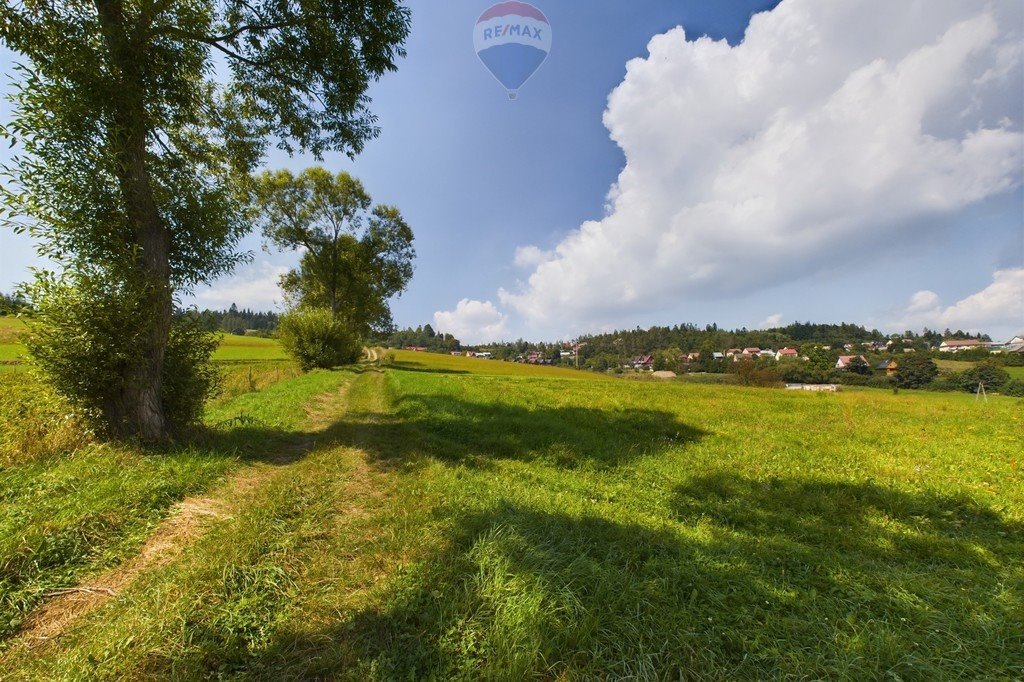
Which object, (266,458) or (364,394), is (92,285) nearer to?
(266,458)

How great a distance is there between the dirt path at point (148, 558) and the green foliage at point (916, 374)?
306 ft

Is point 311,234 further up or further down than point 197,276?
further up

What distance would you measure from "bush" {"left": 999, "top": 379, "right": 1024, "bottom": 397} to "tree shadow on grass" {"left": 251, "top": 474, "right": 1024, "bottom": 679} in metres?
59.7

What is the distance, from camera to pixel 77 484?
499 centimetres

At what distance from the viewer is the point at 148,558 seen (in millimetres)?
3902

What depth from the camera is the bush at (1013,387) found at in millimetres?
40294

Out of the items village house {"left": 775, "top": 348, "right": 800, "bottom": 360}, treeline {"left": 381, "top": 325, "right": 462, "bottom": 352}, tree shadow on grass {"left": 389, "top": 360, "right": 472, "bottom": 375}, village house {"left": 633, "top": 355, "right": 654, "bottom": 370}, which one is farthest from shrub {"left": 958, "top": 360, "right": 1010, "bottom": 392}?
treeline {"left": 381, "top": 325, "right": 462, "bottom": 352}

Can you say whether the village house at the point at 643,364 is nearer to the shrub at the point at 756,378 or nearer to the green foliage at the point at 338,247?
the shrub at the point at 756,378

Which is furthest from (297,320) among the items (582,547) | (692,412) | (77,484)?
(582,547)

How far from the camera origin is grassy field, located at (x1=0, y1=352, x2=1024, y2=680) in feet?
8.79

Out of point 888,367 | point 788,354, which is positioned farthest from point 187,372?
point 788,354

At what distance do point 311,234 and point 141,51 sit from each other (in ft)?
105

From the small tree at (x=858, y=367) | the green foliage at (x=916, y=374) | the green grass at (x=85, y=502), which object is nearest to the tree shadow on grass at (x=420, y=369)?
the green grass at (x=85, y=502)

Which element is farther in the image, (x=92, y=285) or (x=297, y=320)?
(x=297, y=320)
